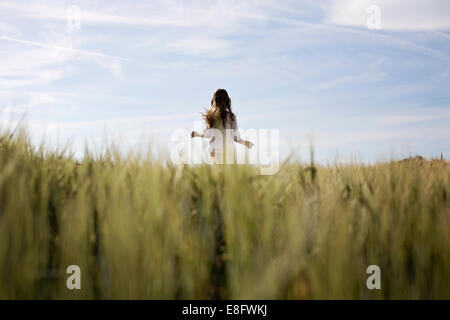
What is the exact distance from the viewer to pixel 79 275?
1.37 m

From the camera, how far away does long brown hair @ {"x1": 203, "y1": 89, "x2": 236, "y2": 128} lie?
5727 mm

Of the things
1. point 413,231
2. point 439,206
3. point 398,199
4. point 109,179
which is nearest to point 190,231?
point 109,179

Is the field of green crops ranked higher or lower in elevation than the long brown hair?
lower

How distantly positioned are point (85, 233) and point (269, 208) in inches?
30.7

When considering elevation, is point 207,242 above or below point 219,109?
below

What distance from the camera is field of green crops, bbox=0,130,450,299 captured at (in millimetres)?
1313

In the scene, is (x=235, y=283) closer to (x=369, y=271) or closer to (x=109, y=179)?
(x=369, y=271)

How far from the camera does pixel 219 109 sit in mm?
5797

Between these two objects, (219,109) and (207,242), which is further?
(219,109)

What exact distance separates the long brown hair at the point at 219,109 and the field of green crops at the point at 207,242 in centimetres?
373

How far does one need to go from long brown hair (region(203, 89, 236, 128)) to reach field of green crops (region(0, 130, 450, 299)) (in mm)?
3734

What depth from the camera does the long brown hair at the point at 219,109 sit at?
573 cm

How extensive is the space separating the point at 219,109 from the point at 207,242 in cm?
435

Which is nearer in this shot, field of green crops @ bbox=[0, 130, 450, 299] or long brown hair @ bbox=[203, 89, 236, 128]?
field of green crops @ bbox=[0, 130, 450, 299]
